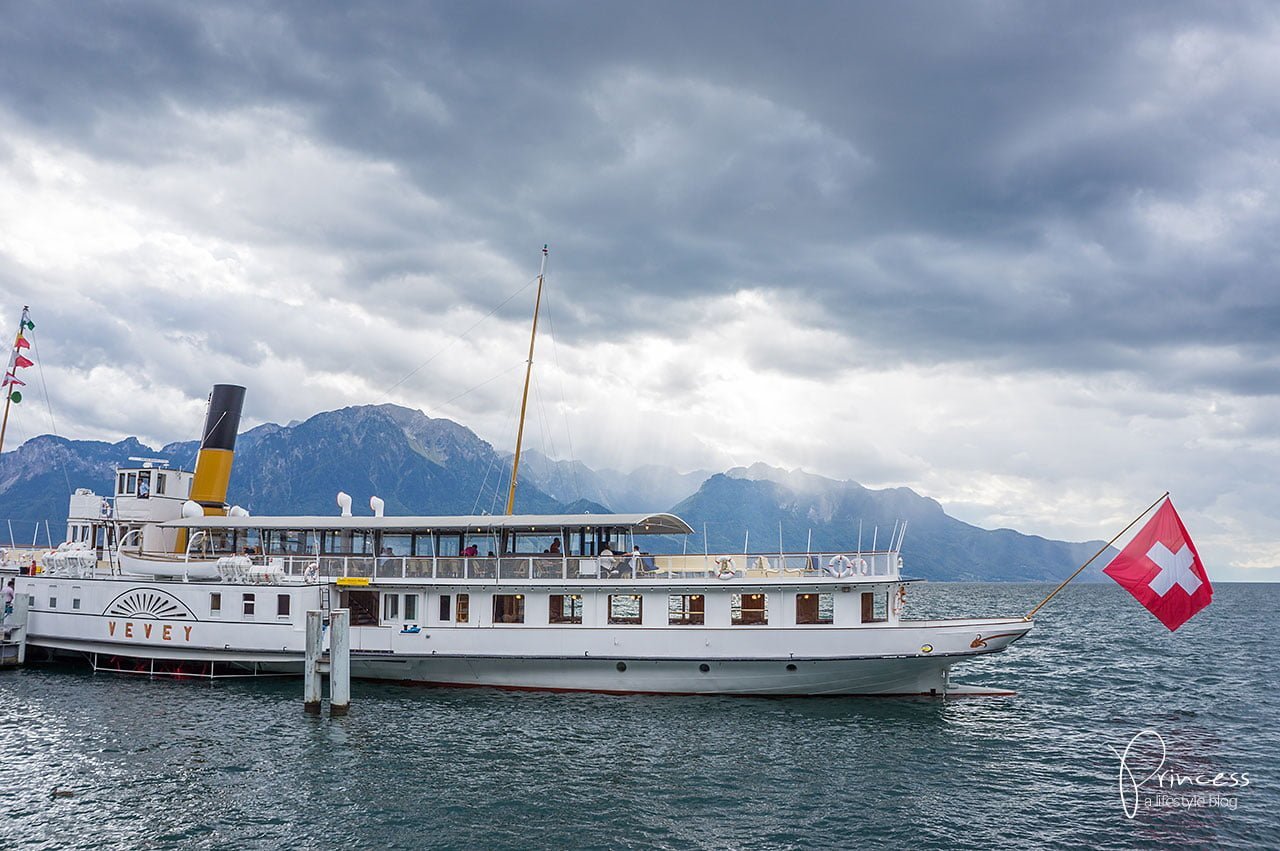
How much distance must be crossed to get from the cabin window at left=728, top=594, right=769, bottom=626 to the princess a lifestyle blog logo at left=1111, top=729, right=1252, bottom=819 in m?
11.2

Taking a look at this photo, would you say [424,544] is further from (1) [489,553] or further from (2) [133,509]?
(2) [133,509]

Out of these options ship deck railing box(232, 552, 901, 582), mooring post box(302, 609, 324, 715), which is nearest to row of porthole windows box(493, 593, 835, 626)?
ship deck railing box(232, 552, 901, 582)

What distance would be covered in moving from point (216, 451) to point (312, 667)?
16896mm

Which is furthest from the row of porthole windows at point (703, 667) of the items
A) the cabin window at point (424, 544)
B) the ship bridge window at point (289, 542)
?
the ship bridge window at point (289, 542)

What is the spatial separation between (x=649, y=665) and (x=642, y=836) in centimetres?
1207

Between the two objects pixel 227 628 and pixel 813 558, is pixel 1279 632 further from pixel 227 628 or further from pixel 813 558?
pixel 227 628

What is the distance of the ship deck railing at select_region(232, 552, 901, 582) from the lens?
2941 centimetres

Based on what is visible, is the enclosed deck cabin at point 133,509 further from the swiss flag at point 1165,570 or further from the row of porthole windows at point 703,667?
the swiss flag at point 1165,570

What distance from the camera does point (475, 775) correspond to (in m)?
21.3

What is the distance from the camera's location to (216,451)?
1591 inches

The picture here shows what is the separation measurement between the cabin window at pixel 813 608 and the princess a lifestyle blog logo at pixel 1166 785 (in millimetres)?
9199

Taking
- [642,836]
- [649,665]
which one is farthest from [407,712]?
[642,836]

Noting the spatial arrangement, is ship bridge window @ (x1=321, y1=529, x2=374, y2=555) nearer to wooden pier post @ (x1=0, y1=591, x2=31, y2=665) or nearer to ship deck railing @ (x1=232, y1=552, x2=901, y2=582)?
ship deck railing @ (x1=232, y1=552, x2=901, y2=582)

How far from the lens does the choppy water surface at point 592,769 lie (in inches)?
711
